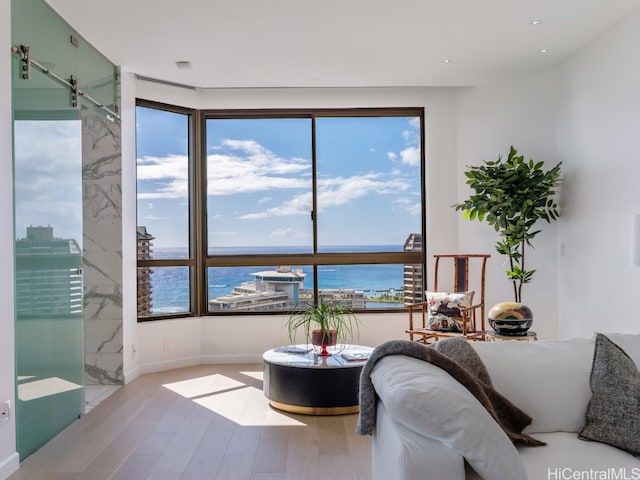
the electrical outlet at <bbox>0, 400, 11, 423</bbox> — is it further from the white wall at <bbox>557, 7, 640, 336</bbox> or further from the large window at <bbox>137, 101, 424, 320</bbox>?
the white wall at <bbox>557, 7, 640, 336</bbox>

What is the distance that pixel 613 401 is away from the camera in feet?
6.89

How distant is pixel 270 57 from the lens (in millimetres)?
4520

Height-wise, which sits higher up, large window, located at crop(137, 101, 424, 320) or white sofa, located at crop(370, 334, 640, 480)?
large window, located at crop(137, 101, 424, 320)

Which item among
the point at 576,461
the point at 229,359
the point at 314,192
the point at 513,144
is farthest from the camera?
the point at 314,192

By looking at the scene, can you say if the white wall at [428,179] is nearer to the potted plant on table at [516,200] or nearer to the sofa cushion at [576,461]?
the potted plant on table at [516,200]

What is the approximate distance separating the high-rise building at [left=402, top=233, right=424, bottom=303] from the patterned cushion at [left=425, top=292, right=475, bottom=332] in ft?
2.54

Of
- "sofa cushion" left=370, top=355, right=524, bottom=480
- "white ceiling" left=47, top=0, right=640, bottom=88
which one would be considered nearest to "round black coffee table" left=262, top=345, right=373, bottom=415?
"sofa cushion" left=370, top=355, right=524, bottom=480

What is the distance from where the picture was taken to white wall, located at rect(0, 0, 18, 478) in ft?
9.73

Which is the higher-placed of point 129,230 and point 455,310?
point 129,230

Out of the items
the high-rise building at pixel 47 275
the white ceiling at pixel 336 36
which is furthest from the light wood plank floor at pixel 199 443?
the white ceiling at pixel 336 36

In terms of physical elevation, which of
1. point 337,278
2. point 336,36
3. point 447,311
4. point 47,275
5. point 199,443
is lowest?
point 199,443

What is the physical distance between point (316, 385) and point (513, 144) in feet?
9.58

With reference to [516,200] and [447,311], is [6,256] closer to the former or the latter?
[447,311]

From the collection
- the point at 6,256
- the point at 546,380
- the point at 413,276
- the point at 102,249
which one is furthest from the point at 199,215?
the point at 546,380
